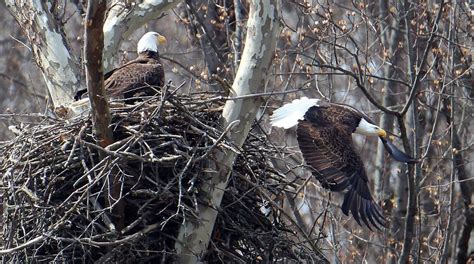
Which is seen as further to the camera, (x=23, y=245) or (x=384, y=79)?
(x=384, y=79)

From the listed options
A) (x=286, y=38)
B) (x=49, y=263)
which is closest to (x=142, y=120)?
(x=49, y=263)

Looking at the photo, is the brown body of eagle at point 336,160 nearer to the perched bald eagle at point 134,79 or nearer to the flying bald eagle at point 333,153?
the flying bald eagle at point 333,153

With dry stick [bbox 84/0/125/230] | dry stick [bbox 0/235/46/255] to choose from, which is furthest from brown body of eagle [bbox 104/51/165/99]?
dry stick [bbox 0/235/46/255]

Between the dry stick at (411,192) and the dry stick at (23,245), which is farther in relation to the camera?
the dry stick at (411,192)

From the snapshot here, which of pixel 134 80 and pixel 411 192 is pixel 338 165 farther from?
pixel 134 80

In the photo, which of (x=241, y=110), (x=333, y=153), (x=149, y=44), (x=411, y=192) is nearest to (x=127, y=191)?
(x=241, y=110)

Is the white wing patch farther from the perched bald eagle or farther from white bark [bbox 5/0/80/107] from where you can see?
white bark [bbox 5/0/80/107]

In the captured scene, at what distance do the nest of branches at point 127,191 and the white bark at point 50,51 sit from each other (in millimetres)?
1002

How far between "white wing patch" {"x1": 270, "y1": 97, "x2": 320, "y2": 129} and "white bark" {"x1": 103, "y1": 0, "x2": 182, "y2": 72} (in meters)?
1.21

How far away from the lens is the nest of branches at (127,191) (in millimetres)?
7320

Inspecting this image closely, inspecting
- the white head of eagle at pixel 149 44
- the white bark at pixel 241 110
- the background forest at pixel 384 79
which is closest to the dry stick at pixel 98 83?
the white bark at pixel 241 110

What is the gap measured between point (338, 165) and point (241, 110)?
1.34m

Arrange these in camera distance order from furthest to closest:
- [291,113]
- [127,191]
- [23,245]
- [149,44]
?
[149,44]
[291,113]
[127,191]
[23,245]

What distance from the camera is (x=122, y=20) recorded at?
29.7 feet
